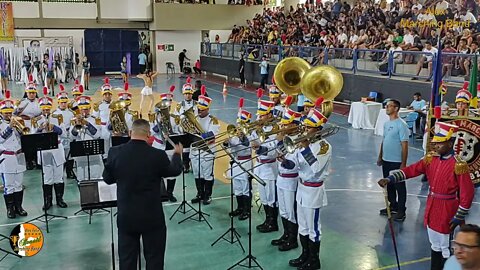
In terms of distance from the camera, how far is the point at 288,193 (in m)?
7.67

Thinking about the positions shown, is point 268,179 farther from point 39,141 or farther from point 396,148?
point 39,141

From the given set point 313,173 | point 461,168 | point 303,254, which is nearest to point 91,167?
point 303,254

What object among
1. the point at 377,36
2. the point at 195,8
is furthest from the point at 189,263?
the point at 195,8

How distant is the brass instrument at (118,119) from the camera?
32.4 feet

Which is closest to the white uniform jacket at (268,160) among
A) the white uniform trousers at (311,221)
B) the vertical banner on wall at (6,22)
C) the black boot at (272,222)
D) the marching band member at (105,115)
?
the black boot at (272,222)

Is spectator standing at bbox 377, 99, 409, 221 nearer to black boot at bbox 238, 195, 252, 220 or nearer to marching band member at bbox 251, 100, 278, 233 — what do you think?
marching band member at bbox 251, 100, 278, 233

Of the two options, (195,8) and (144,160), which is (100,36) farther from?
(144,160)

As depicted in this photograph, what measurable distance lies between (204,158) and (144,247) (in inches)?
169

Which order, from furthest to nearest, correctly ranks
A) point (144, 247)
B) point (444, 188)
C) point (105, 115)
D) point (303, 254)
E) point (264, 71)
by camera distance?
1. point (264, 71)
2. point (105, 115)
3. point (303, 254)
4. point (444, 188)
5. point (144, 247)

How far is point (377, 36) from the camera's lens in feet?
67.8

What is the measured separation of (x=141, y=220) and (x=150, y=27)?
34678 mm

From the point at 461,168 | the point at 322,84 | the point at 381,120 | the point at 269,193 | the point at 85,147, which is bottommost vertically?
the point at 269,193

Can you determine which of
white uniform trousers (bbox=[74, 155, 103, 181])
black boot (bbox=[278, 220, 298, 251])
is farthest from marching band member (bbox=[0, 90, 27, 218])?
black boot (bbox=[278, 220, 298, 251])

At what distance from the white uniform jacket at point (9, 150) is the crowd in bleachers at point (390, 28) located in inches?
488
